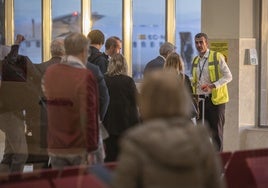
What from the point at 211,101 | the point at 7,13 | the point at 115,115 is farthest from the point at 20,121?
the point at 7,13

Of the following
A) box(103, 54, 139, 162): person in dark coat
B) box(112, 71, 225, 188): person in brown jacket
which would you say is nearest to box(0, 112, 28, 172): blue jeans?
box(103, 54, 139, 162): person in dark coat

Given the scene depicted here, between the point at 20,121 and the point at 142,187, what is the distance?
167 inches

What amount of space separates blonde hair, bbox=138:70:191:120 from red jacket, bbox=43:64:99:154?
2.22 m

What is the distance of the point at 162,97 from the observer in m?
3.03

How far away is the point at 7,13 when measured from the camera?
12.1 m

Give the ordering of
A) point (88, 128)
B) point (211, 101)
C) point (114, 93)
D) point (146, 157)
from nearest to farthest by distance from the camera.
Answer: point (146, 157) → point (88, 128) → point (114, 93) → point (211, 101)

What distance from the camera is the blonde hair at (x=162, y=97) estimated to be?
3029 millimetres

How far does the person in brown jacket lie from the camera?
302 centimetres

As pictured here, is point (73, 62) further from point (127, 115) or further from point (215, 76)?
point (215, 76)

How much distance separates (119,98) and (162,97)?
370cm

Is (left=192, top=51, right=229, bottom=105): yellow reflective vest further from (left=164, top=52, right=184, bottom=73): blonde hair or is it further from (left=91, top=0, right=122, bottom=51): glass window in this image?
(left=91, top=0, right=122, bottom=51): glass window

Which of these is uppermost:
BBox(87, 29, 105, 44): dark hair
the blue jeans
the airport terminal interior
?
the airport terminal interior

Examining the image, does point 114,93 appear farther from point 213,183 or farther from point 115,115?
point 213,183

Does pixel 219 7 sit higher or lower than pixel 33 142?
higher
